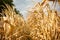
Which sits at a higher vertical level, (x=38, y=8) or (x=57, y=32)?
(x=38, y=8)

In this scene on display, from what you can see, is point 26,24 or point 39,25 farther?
point 26,24

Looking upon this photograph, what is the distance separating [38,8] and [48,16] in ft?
0.56

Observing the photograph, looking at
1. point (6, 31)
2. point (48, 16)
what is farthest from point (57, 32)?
point (6, 31)

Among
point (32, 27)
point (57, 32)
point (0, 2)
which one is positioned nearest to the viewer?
point (57, 32)

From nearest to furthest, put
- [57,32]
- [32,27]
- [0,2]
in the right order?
[57,32] → [32,27] → [0,2]

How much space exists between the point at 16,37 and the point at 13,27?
0.44ft

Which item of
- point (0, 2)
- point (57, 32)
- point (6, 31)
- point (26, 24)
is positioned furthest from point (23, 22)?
point (0, 2)

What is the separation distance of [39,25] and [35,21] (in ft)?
0.42

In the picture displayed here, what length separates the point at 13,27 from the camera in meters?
3.30

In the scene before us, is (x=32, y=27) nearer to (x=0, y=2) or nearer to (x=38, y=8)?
(x=38, y=8)

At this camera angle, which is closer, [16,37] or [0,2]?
[16,37]

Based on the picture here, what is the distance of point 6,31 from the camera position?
3.36 metres

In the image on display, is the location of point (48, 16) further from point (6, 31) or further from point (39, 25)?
point (6, 31)

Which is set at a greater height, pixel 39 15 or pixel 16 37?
pixel 39 15
